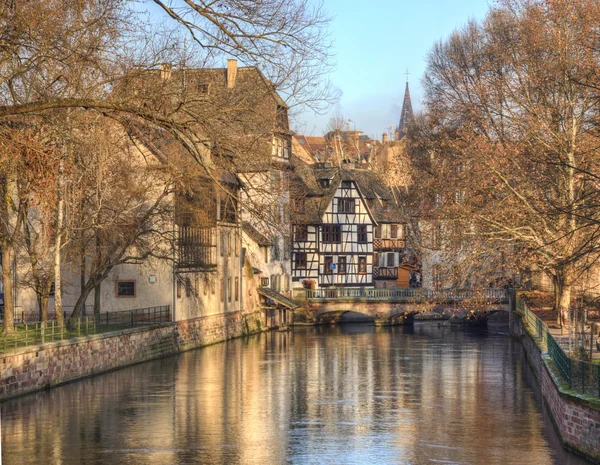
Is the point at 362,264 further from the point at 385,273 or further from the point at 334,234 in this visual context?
the point at 385,273

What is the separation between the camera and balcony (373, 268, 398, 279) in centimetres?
8366

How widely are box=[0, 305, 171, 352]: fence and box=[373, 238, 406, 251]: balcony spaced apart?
39.3 m

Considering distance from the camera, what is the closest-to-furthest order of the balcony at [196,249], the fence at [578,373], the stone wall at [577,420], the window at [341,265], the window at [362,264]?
the stone wall at [577,420] → the fence at [578,373] → the balcony at [196,249] → the window at [341,265] → the window at [362,264]

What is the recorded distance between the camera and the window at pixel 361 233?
249 feet

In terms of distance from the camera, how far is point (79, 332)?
3600cm

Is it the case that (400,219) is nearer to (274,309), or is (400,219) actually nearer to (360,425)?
(274,309)

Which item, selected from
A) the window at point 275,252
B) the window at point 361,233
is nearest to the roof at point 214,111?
the window at point 275,252

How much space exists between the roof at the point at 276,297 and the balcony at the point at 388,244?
22.2 metres

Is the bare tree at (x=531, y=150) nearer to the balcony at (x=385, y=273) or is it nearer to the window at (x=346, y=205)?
the window at (x=346, y=205)

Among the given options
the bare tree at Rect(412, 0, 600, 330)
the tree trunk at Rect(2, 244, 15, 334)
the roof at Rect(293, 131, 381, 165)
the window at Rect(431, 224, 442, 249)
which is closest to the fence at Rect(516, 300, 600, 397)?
the bare tree at Rect(412, 0, 600, 330)

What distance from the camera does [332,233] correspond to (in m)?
74.6

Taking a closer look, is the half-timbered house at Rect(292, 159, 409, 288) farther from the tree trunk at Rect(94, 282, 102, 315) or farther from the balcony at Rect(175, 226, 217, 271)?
the tree trunk at Rect(94, 282, 102, 315)

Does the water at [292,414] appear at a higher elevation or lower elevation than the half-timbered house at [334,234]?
lower

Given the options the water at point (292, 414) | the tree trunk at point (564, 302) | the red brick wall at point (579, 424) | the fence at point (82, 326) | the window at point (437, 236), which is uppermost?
the window at point (437, 236)
